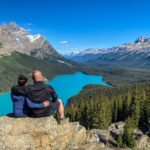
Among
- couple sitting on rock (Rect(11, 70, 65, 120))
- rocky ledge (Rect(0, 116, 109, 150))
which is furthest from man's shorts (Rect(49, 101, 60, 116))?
rocky ledge (Rect(0, 116, 109, 150))

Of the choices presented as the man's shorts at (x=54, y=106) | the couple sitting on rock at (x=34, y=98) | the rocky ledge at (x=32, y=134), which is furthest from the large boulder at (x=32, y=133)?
the man's shorts at (x=54, y=106)

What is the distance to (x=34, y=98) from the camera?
10.5m

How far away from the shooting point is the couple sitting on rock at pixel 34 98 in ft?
34.4

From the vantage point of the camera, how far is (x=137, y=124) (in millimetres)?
52750

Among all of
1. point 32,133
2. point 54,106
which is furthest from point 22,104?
point 32,133

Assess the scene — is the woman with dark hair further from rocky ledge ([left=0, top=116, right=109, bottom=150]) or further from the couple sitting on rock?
rocky ledge ([left=0, top=116, right=109, bottom=150])

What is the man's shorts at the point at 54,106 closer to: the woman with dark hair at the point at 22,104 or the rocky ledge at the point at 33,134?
the woman with dark hair at the point at 22,104

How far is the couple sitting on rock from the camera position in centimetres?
1048

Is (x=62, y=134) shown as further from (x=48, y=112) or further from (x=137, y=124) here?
(x=137, y=124)

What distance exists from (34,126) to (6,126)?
2553mm

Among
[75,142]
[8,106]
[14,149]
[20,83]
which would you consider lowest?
[8,106]

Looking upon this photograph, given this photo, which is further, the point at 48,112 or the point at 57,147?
the point at 57,147

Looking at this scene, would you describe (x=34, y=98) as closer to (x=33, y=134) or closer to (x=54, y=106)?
(x=54, y=106)

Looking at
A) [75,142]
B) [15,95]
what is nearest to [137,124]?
[75,142]
